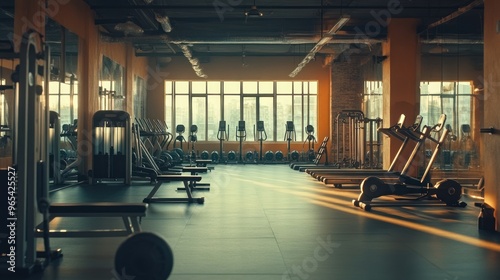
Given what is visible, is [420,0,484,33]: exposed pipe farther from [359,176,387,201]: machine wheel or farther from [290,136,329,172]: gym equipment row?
[290,136,329,172]: gym equipment row

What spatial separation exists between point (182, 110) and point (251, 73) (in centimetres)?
267

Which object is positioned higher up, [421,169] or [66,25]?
[66,25]

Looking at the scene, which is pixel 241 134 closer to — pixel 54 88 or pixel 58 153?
pixel 54 88

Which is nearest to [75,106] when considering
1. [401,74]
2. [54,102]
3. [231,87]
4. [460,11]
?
[54,102]

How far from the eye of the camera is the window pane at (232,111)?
789 inches

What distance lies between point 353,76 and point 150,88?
21.4 ft

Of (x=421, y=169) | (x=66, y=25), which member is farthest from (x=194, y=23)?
(x=421, y=169)

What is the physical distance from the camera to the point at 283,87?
20031mm

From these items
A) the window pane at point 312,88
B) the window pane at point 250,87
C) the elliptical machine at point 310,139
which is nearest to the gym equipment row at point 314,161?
the elliptical machine at point 310,139

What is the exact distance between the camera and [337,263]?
13.3ft

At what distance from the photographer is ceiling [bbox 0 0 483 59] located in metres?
10.7

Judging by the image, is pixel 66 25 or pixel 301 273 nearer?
pixel 301 273

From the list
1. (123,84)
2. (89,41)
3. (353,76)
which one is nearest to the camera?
(89,41)

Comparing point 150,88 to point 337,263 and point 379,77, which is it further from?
point 337,263
